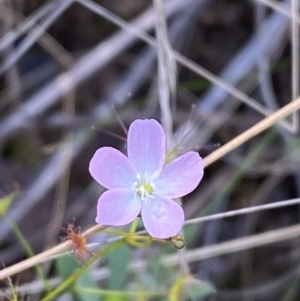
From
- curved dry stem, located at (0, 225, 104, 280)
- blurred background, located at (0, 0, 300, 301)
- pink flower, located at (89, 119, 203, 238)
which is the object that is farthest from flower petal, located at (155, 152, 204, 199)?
blurred background, located at (0, 0, 300, 301)

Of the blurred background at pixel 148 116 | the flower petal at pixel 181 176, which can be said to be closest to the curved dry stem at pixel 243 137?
the flower petal at pixel 181 176

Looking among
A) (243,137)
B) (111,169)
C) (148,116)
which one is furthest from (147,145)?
(148,116)

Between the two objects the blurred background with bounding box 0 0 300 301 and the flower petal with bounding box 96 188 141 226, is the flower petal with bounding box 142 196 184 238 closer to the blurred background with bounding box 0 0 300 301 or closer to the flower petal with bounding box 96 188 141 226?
the flower petal with bounding box 96 188 141 226

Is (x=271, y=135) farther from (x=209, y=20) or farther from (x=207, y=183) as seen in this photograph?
(x=209, y=20)

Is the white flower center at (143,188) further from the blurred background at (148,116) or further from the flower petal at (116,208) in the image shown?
the blurred background at (148,116)

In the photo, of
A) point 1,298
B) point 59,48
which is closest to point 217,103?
point 59,48

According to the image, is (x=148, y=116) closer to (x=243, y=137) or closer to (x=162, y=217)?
(x=243, y=137)
